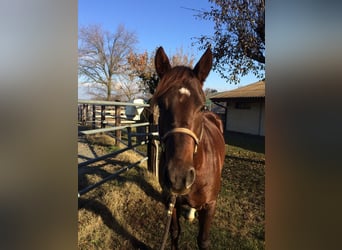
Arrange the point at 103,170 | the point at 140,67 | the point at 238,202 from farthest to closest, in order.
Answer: the point at 103,170 → the point at 140,67 → the point at 238,202

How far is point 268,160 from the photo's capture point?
469mm

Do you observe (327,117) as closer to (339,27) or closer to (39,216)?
(339,27)

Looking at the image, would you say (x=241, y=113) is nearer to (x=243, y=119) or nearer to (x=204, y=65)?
(x=243, y=119)

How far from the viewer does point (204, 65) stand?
4.96 ft

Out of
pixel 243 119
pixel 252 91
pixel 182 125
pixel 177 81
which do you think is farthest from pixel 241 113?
pixel 182 125

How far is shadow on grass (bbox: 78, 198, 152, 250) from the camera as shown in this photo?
229 centimetres

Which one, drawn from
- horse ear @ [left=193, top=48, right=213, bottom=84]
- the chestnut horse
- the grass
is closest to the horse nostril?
the chestnut horse

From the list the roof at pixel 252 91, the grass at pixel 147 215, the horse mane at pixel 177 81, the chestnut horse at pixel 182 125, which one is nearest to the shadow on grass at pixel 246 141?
the roof at pixel 252 91

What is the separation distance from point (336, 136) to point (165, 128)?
991mm

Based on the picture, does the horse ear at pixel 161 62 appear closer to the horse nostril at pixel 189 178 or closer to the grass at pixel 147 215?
the horse nostril at pixel 189 178

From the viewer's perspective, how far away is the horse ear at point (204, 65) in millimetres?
1503

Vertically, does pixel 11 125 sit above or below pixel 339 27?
below

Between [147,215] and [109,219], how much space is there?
48 cm

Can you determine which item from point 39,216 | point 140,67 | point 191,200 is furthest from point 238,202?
point 39,216
